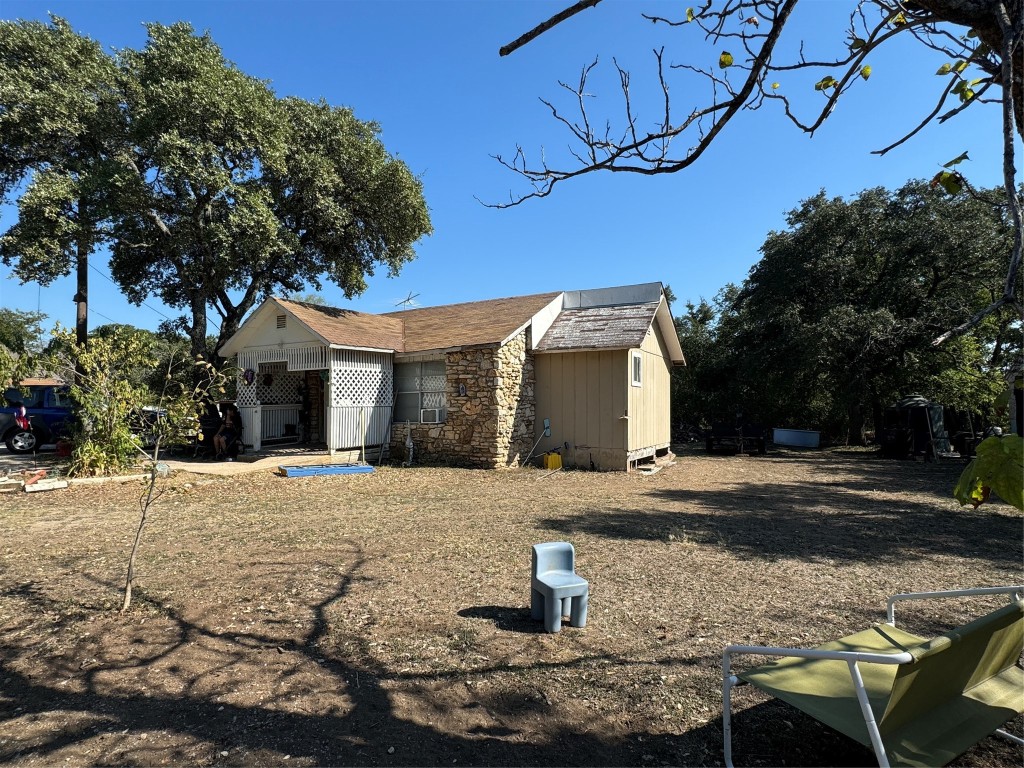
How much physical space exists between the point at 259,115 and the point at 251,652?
613 inches

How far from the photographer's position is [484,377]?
13.5m

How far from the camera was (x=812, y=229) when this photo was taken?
69.2 ft

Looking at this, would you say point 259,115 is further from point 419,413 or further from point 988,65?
point 988,65

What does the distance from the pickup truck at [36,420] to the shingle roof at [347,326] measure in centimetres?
718

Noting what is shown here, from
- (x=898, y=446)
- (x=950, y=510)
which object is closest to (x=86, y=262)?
(x=950, y=510)

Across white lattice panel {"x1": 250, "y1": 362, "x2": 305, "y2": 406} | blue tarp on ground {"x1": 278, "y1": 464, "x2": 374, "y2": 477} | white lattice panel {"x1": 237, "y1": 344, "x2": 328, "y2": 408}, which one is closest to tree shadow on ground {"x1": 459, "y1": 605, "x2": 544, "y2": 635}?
blue tarp on ground {"x1": 278, "y1": 464, "x2": 374, "y2": 477}

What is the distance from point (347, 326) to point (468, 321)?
345 cm

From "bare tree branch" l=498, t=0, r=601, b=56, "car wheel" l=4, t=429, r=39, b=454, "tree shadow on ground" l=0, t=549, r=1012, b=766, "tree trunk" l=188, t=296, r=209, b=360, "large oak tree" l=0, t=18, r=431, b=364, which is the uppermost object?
"large oak tree" l=0, t=18, r=431, b=364

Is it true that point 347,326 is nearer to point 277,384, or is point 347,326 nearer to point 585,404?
point 277,384

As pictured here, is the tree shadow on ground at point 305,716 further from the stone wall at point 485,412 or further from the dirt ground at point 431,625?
the stone wall at point 485,412

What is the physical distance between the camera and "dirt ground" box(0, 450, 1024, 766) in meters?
2.77

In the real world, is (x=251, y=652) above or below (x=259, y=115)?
below

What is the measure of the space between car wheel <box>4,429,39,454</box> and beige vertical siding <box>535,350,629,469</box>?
47.3 feet

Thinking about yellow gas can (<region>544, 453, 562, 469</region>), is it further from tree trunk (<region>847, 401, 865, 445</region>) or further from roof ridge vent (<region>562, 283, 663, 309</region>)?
tree trunk (<region>847, 401, 865, 445</region>)
